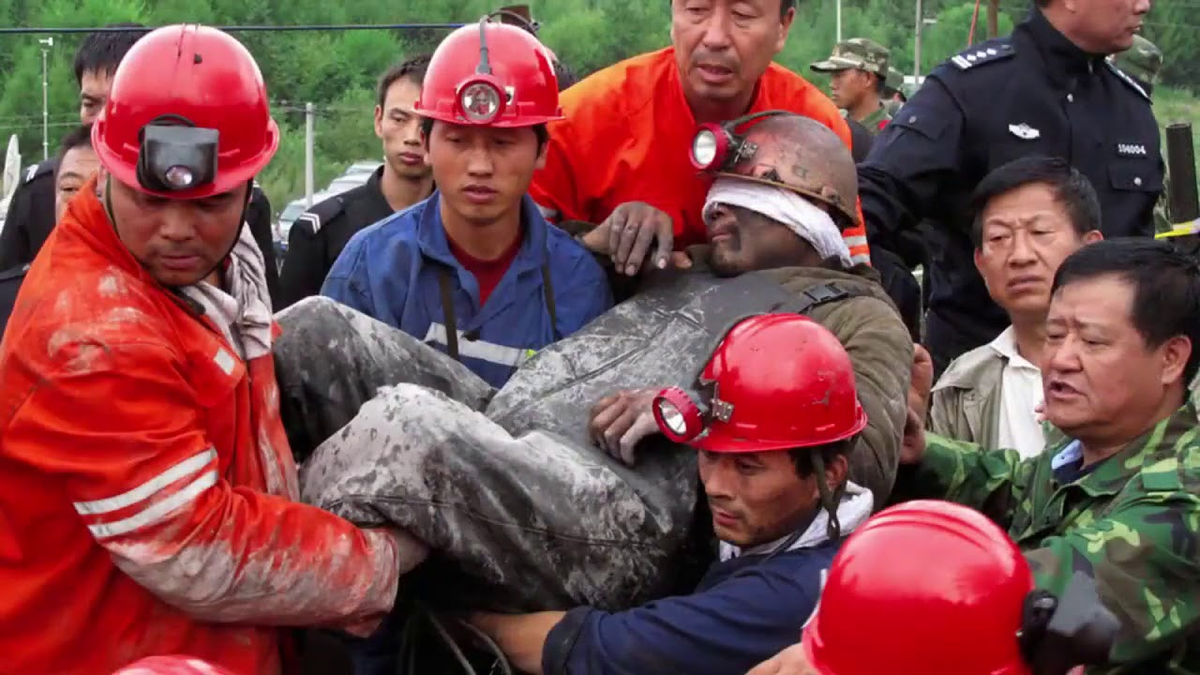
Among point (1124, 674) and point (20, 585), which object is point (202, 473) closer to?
point (20, 585)

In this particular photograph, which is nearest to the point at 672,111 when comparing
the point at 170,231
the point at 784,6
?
the point at 784,6

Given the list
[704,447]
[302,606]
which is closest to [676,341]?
[704,447]

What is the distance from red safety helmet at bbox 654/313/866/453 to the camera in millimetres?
3256

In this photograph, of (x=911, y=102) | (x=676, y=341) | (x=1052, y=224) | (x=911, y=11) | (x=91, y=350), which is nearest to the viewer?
(x=91, y=350)

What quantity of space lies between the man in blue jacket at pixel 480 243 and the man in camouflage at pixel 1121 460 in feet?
3.47

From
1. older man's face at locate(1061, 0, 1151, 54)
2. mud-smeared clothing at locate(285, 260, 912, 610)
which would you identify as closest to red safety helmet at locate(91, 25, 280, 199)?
mud-smeared clothing at locate(285, 260, 912, 610)

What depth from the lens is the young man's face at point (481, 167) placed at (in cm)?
405

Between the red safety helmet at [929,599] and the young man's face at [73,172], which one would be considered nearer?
the red safety helmet at [929,599]

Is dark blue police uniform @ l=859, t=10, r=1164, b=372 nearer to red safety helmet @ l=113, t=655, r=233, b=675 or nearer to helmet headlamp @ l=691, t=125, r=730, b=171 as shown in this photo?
helmet headlamp @ l=691, t=125, r=730, b=171

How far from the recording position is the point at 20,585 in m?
2.98

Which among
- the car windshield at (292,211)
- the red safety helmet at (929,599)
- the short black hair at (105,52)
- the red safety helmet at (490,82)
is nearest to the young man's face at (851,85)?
the short black hair at (105,52)

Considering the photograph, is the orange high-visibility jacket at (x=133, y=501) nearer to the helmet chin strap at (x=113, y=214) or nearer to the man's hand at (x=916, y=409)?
the helmet chin strap at (x=113, y=214)

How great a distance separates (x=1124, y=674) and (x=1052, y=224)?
1.80 m

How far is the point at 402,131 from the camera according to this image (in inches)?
247
